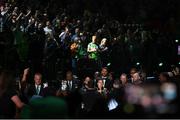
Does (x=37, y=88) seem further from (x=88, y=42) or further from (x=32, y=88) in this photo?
(x=88, y=42)

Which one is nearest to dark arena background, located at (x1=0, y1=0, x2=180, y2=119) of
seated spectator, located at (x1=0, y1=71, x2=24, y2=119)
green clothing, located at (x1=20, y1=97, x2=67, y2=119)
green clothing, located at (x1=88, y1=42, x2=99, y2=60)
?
green clothing, located at (x1=88, y1=42, x2=99, y2=60)

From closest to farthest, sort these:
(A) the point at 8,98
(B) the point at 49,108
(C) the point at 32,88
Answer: (B) the point at 49,108 → (A) the point at 8,98 → (C) the point at 32,88

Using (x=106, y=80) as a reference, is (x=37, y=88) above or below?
below

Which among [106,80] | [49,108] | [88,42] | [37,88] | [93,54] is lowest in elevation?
[49,108]

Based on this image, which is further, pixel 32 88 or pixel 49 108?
pixel 32 88

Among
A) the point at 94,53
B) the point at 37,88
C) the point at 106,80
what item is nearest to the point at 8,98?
the point at 37,88

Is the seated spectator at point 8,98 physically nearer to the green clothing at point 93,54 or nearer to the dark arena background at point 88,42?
the dark arena background at point 88,42

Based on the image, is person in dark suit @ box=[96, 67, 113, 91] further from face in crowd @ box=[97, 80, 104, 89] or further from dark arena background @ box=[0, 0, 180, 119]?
face in crowd @ box=[97, 80, 104, 89]

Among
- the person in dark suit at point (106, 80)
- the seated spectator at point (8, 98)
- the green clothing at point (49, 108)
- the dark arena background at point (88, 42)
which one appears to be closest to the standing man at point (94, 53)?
the dark arena background at point (88, 42)

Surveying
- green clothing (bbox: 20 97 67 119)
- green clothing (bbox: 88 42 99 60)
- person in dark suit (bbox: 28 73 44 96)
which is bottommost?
green clothing (bbox: 20 97 67 119)

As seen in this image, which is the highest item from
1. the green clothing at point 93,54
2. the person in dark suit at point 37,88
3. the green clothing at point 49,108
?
the green clothing at point 93,54

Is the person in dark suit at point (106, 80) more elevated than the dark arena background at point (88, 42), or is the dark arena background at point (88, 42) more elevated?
the dark arena background at point (88, 42)

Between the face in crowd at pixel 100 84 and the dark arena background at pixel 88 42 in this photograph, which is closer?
the dark arena background at pixel 88 42

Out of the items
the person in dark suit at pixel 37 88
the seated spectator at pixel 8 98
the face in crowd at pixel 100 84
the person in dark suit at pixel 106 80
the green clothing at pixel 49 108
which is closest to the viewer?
the green clothing at pixel 49 108
